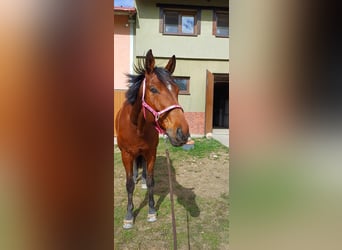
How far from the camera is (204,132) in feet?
29.6

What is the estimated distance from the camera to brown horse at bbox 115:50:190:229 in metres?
1.76

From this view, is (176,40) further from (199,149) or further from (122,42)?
(199,149)

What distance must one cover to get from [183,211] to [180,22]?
7.60 meters

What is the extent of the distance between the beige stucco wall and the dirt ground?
508cm

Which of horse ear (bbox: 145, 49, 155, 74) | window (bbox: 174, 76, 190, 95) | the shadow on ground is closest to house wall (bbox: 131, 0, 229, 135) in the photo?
window (bbox: 174, 76, 190, 95)

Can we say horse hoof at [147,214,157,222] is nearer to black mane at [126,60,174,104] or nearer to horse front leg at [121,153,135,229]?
horse front leg at [121,153,135,229]

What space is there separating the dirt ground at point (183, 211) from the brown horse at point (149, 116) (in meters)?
0.19

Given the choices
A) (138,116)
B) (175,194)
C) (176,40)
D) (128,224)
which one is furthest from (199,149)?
(138,116)

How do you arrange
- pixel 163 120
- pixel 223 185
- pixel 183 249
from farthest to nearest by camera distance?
pixel 223 185, pixel 183 249, pixel 163 120

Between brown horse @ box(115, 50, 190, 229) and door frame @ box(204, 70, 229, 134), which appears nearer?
brown horse @ box(115, 50, 190, 229)
